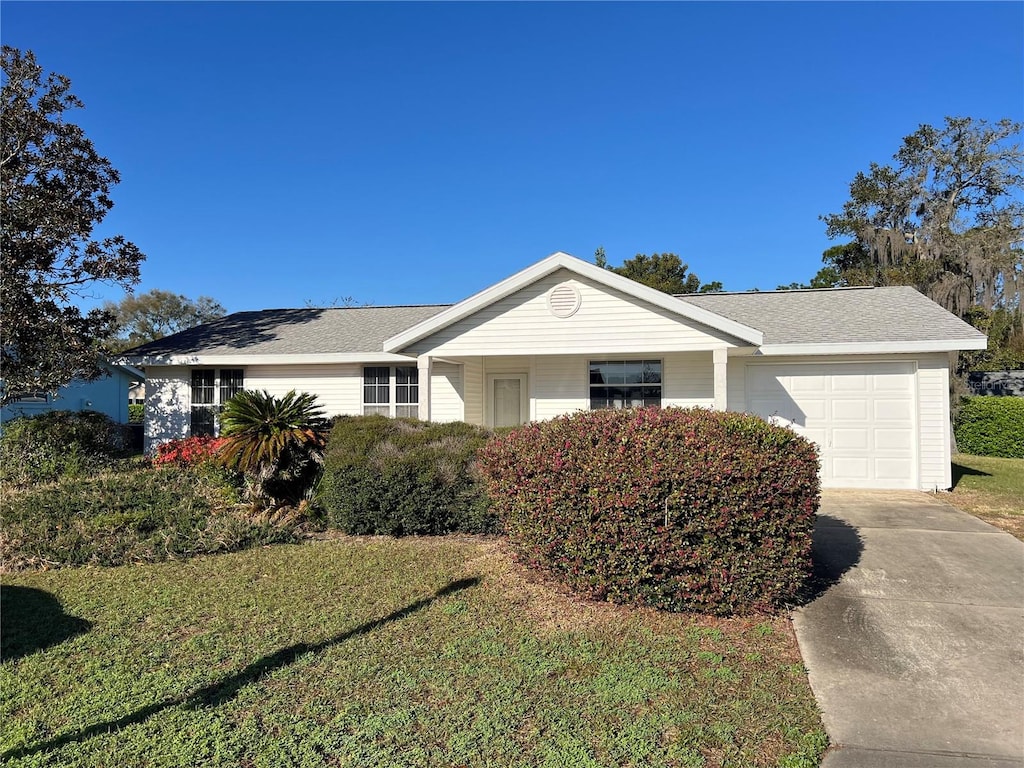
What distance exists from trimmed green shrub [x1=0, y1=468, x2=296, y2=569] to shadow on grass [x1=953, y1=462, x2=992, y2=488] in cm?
1297

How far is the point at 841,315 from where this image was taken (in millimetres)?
12906

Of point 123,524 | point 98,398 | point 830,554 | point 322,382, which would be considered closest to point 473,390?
point 322,382

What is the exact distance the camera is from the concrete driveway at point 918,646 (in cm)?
322

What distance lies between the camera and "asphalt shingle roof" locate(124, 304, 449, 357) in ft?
45.8

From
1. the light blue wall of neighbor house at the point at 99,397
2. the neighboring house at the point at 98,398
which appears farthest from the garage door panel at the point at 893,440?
the light blue wall of neighbor house at the point at 99,397

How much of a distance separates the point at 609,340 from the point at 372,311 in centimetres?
→ 900

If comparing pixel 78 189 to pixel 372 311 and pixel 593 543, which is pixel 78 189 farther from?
pixel 593 543

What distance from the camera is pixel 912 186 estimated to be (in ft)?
75.2

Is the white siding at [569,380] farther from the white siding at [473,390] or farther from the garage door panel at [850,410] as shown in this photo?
the garage door panel at [850,410]

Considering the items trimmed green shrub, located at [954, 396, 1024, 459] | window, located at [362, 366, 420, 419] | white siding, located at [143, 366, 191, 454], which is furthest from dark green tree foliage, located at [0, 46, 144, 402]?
trimmed green shrub, located at [954, 396, 1024, 459]

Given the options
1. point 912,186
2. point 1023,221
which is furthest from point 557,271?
point 1023,221

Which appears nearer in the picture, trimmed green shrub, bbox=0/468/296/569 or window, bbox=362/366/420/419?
trimmed green shrub, bbox=0/468/296/569

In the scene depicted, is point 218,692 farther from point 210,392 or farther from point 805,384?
point 210,392

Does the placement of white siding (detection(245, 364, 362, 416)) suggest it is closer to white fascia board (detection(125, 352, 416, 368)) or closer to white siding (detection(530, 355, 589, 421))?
white fascia board (detection(125, 352, 416, 368))
